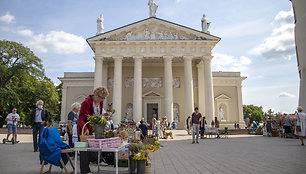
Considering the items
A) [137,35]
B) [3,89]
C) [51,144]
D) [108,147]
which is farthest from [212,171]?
[3,89]

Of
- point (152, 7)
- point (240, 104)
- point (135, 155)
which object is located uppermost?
point (152, 7)

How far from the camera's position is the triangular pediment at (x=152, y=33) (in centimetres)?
2898

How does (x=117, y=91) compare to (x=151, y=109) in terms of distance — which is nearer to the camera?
(x=117, y=91)

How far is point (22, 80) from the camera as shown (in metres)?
34.5

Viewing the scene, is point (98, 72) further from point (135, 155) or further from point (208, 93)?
point (135, 155)

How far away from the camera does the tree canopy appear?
32344 mm

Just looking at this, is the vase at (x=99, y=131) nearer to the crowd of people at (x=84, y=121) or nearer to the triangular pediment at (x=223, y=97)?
the crowd of people at (x=84, y=121)

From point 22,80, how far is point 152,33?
2167cm

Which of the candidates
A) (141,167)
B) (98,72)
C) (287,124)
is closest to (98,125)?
(141,167)

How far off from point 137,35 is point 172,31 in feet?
15.4

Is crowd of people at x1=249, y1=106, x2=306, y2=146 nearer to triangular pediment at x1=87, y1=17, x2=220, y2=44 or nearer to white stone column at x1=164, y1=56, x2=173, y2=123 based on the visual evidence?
white stone column at x1=164, y1=56, x2=173, y2=123

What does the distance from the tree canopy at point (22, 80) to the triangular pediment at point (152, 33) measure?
12371mm

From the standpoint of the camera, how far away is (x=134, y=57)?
93.5 ft

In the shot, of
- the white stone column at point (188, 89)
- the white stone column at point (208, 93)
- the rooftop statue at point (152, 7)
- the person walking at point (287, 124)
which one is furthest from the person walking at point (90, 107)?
the rooftop statue at point (152, 7)
